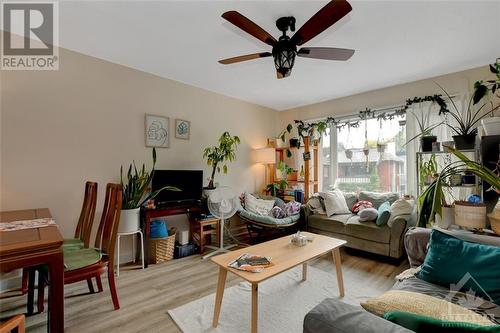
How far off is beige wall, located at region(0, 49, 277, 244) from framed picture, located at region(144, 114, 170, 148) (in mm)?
70

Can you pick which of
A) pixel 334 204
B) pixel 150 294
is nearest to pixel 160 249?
pixel 150 294

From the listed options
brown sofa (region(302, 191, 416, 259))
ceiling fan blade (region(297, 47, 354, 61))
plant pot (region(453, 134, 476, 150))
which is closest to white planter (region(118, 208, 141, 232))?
ceiling fan blade (region(297, 47, 354, 61))

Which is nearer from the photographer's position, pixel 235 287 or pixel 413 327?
pixel 413 327

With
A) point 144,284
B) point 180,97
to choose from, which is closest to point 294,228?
point 144,284

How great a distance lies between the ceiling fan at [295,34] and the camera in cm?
144

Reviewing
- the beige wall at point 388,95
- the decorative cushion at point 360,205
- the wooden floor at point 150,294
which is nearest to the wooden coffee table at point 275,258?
the wooden floor at point 150,294

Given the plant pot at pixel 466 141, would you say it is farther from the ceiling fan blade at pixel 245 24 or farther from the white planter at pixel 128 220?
the white planter at pixel 128 220

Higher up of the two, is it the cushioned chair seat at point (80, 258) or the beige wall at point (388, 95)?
the beige wall at point (388, 95)

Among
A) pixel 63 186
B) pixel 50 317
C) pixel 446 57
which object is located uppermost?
pixel 446 57

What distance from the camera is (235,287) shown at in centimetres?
240

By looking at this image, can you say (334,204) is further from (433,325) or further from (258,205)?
(433,325)

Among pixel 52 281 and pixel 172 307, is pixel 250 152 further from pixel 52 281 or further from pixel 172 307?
pixel 52 281

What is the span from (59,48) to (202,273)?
301 centimetres

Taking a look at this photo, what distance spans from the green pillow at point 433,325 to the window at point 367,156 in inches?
130
